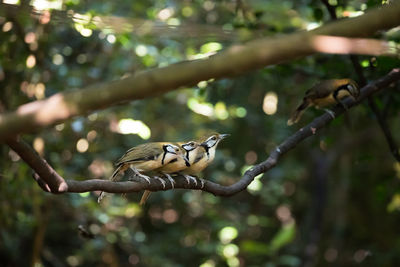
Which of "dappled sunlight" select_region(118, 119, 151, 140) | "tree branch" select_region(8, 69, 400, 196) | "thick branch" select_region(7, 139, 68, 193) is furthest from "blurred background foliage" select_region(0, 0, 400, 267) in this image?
"thick branch" select_region(7, 139, 68, 193)

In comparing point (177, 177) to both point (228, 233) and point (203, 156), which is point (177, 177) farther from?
point (228, 233)

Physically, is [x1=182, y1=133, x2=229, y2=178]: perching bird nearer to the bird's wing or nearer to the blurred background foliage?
the bird's wing

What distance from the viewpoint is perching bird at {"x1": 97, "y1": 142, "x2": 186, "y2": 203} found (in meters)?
4.53

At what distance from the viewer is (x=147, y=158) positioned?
4574mm

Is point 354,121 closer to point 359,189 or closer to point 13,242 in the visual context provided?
point 359,189

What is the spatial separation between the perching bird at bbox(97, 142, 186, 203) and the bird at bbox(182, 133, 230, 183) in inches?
8.5

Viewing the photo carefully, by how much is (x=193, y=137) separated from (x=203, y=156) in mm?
3451

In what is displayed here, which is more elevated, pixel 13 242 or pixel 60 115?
pixel 60 115

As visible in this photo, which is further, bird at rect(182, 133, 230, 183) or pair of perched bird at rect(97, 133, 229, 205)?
bird at rect(182, 133, 230, 183)

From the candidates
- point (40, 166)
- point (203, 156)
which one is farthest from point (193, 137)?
point (40, 166)

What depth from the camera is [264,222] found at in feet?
29.0

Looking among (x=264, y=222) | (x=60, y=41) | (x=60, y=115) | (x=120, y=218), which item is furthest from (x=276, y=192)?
(x=60, y=115)

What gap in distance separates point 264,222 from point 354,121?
2.09 metres

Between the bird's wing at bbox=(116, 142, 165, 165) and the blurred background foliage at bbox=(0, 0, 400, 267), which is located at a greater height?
the bird's wing at bbox=(116, 142, 165, 165)
